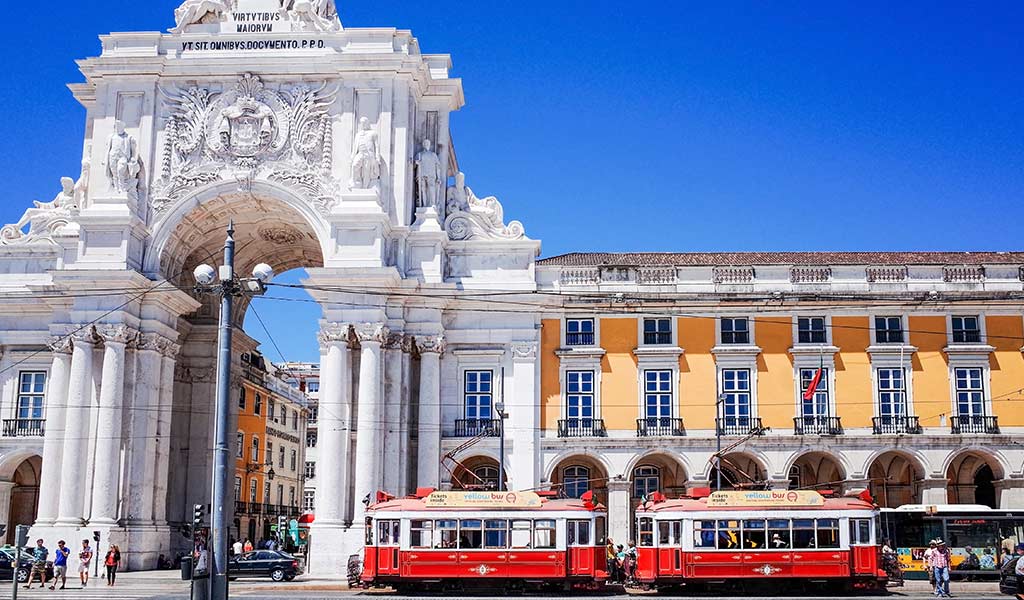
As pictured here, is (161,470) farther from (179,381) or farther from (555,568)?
(555,568)

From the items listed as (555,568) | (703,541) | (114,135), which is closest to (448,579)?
(555,568)

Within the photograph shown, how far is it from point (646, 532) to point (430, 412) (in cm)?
1287

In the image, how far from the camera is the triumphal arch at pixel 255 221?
1758 inches

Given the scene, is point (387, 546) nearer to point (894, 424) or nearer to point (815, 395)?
point (815, 395)

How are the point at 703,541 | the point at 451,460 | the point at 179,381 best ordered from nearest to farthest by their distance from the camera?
the point at 703,541 < the point at 451,460 < the point at 179,381

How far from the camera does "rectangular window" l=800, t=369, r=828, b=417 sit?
4606cm

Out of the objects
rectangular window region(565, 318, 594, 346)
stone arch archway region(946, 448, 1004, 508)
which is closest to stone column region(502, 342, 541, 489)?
rectangular window region(565, 318, 594, 346)

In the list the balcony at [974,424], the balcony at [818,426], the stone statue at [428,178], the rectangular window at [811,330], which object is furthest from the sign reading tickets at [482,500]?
the balcony at [974,424]

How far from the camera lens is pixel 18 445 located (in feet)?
155

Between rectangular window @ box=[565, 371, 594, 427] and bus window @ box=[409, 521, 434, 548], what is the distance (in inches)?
486

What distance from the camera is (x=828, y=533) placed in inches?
1352

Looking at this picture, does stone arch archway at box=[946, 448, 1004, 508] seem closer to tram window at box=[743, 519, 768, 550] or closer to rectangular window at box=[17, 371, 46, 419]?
tram window at box=[743, 519, 768, 550]

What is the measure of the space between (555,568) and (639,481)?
1374 cm

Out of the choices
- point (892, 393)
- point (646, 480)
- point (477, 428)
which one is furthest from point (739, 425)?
point (477, 428)
